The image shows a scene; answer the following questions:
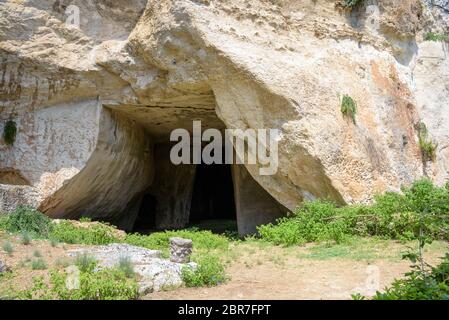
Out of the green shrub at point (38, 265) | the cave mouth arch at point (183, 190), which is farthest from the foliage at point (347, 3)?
the green shrub at point (38, 265)

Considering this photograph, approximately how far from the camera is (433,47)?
11922mm

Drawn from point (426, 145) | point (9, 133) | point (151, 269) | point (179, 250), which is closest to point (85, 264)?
point (151, 269)

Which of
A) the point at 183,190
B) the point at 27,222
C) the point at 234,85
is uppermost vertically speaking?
the point at 234,85

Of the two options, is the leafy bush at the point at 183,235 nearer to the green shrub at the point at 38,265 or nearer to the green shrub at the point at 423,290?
the green shrub at the point at 38,265

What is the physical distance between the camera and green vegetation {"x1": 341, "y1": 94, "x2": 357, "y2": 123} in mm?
9289

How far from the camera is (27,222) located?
30.1ft

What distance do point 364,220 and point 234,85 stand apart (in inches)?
158

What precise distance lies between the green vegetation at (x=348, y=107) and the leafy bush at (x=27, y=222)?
6.68 meters

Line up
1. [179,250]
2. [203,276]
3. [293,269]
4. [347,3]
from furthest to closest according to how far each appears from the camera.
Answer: [347,3]
[179,250]
[293,269]
[203,276]

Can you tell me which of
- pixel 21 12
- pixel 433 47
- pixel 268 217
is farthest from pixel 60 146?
pixel 433 47

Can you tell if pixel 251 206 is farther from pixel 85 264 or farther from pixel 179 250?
pixel 85 264

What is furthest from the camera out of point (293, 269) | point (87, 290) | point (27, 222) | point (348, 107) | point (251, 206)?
point (251, 206)

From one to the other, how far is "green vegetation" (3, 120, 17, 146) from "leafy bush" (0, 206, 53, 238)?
6.16 ft
